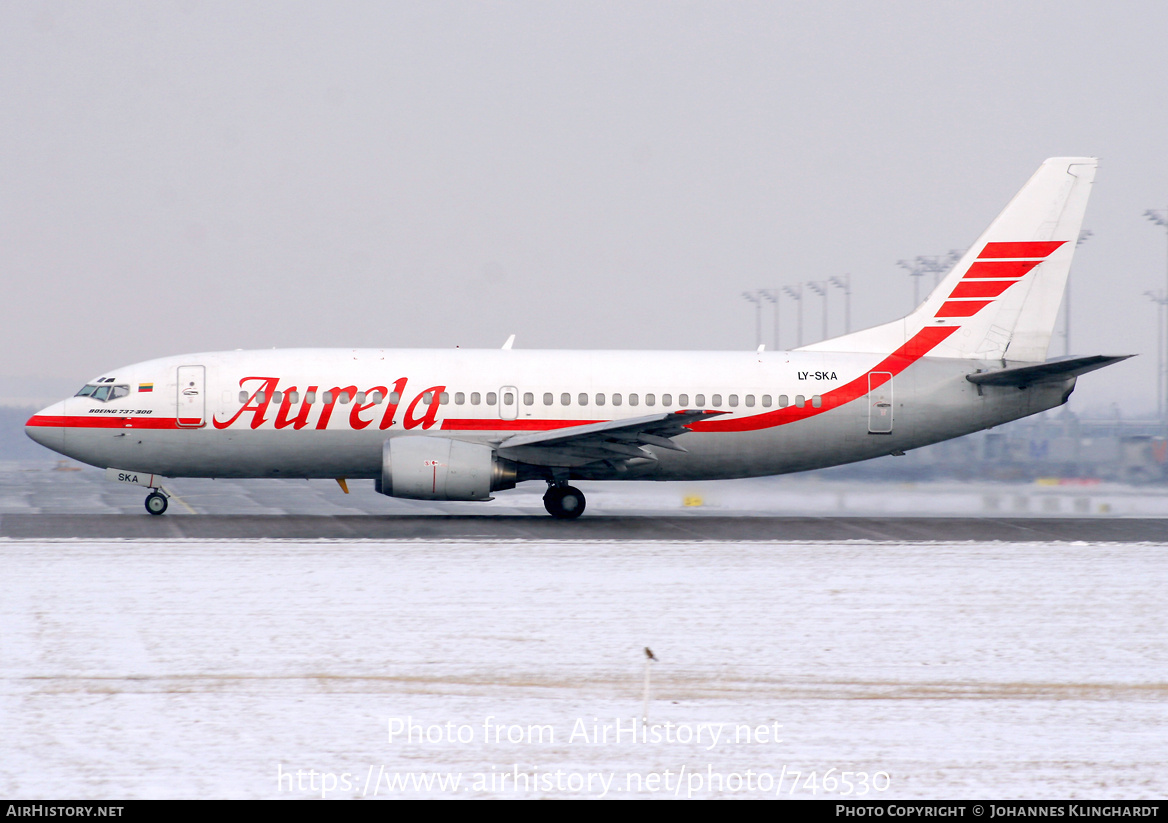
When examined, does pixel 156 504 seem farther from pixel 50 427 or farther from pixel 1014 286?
pixel 1014 286

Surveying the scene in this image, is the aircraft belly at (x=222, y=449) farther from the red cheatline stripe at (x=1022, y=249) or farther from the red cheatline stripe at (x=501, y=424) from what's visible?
the red cheatline stripe at (x=1022, y=249)

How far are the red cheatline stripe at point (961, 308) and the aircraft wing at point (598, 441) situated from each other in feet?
21.0

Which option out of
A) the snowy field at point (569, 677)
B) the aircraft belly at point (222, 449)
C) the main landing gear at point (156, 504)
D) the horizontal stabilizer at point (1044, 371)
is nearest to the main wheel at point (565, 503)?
the aircraft belly at point (222, 449)

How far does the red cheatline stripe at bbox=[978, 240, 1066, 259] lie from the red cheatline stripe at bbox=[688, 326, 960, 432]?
2098 millimetres

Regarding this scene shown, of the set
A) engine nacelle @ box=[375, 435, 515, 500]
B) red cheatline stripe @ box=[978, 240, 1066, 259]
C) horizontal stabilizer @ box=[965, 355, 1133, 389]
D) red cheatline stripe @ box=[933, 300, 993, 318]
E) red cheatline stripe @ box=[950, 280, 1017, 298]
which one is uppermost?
red cheatline stripe @ box=[978, 240, 1066, 259]

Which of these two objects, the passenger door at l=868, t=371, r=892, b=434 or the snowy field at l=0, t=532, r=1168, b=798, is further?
the passenger door at l=868, t=371, r=892, b=434

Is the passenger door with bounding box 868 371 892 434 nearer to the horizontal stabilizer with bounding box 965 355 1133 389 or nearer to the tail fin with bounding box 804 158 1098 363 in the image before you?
the tail fin with bounding box 804 158 1098 363

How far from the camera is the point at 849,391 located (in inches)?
1000

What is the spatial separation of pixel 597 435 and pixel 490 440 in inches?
102

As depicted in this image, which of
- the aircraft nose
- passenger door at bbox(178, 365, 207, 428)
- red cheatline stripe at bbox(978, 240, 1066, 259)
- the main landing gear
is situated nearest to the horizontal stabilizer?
red cheatline stripe at bbox(978, 240, 1066, 259)

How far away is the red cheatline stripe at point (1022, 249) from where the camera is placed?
26.2 m

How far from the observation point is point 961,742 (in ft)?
28.2

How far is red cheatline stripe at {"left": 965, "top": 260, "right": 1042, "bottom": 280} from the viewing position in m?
26.3

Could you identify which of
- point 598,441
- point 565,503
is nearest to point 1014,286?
Answer: point 598,441
